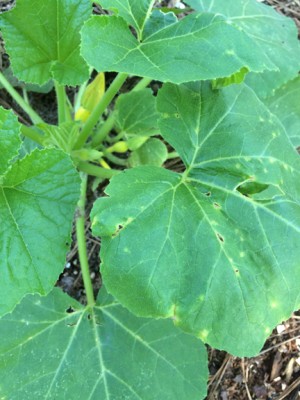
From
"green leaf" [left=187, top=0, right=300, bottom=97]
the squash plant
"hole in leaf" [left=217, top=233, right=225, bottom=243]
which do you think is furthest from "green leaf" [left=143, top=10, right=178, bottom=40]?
"hole in leaf" [left=217, top=233, right=225, bottom=243]

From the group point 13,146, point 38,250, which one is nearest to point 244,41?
point 13,146

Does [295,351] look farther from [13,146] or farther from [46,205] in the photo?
[13,146]

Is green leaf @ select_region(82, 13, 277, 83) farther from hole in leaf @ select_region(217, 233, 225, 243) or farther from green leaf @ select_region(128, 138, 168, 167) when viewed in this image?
green leaf @ select_region(128, 138, 168, 167)

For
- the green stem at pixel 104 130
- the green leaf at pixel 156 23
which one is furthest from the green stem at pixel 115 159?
the green leaf at pixel 156 23

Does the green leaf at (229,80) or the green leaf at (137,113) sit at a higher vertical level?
the green leaf at (229,80)

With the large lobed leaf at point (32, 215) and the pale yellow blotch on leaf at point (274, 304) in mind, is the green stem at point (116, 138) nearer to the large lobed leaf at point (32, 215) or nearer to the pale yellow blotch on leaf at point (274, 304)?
the large lobed leaf at point (32, 215)

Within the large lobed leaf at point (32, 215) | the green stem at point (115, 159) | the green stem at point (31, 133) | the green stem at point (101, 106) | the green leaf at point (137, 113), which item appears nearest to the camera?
the large lobed leaf at point (32, 215)
